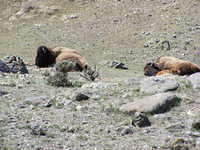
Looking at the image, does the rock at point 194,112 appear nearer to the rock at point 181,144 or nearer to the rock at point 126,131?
the rock at point 126,131

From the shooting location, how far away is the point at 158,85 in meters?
9.83

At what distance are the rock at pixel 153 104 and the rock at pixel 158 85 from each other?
3.58 feet

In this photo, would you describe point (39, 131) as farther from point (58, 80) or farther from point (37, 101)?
point (58, 80)

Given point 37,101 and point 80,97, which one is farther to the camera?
point 80,97

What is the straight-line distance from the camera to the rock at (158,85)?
31.4 ft

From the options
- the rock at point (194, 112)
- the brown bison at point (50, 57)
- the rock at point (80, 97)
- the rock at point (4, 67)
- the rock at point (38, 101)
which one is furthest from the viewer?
the brown bison at point (50, 57)

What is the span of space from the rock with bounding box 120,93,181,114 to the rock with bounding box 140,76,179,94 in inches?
42.9

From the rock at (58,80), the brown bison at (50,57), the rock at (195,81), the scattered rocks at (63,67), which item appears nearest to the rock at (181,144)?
the rock at (195,81)

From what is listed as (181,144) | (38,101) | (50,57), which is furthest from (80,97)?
(50,57)

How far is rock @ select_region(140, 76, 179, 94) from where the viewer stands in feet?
31.4

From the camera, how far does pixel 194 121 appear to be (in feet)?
23.7

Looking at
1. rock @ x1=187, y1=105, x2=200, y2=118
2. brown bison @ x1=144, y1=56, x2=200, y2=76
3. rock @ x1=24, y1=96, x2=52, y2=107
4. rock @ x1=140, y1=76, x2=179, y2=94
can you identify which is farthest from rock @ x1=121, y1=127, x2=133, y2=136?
brown bison @ x1=144, y1=56, x2=200, y2=76

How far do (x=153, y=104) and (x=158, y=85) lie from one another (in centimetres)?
177

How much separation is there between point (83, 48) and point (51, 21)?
5.49 m
